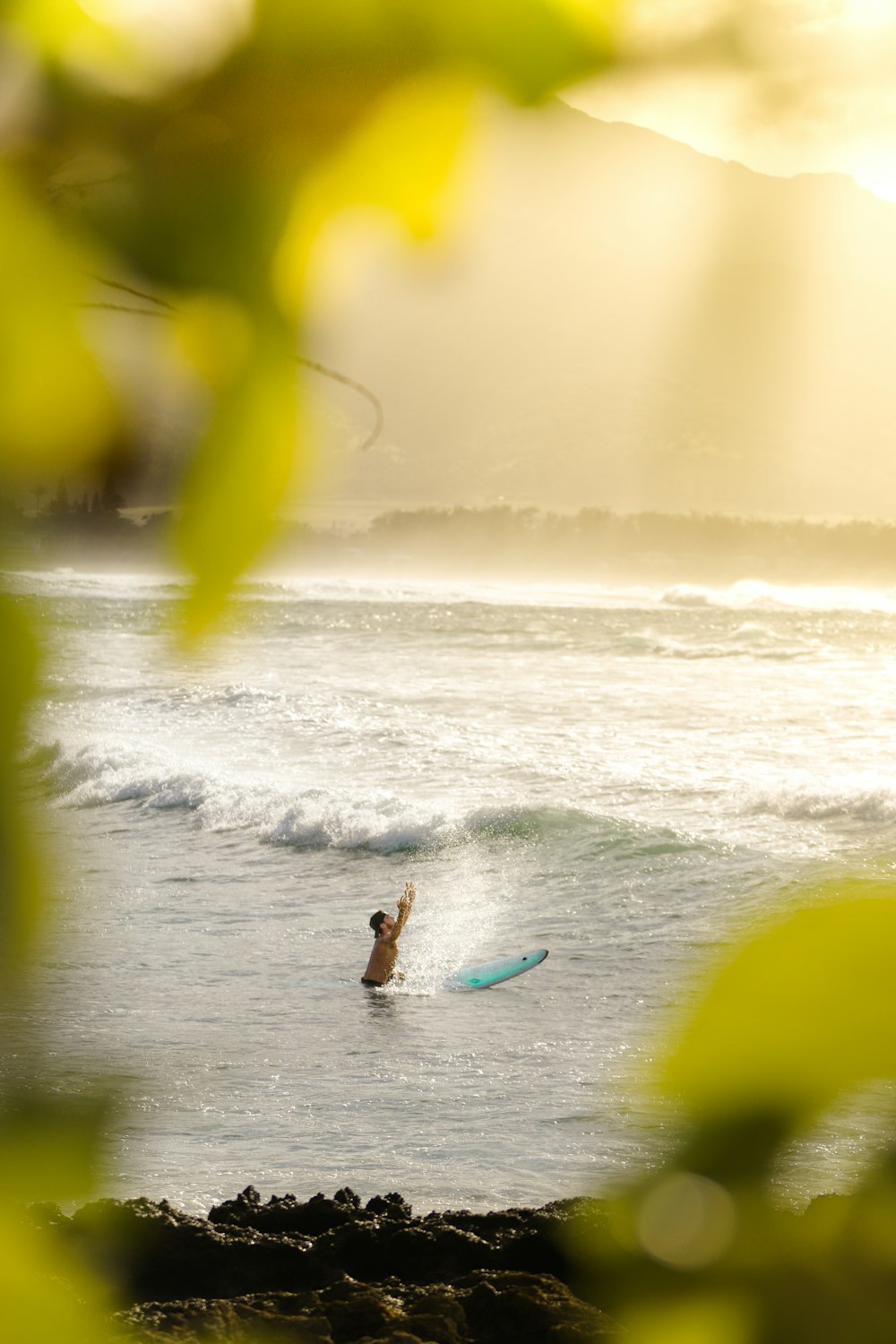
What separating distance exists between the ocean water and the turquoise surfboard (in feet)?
0.43

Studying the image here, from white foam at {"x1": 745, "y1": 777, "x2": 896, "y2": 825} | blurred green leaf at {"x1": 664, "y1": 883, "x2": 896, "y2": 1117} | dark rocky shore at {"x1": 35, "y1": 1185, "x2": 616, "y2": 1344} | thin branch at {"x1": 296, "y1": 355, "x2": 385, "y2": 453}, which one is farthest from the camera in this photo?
white foam at {"x1": 745, "y1": 777, "x2": 896, "y2": 825}

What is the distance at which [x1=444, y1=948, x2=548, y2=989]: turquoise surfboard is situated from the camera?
31.3ft

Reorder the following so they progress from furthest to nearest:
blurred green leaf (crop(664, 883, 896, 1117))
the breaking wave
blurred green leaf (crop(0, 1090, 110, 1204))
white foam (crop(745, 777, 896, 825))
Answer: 1. white foam (crop(745, 777, 896, 825))
2. the breaking wave
3. blurred green leaf (crop(0, 1090, 110, 1204))
4. blurred green leaf (crop(664, 883, 896, 1117))

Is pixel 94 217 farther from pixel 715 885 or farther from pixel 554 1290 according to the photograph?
pixel 715 885

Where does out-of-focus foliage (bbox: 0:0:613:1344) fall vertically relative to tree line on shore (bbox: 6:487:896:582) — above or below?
below

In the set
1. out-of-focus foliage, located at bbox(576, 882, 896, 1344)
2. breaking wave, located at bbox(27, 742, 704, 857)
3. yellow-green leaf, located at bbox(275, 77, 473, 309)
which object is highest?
yellow-green leaf, located at bbox(275, 77, 473, 309)

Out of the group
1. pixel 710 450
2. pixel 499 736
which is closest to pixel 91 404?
pixel 499 736

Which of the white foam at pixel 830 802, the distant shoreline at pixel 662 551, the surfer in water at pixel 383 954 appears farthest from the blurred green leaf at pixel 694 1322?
the distant shoreline at pixel 662 551

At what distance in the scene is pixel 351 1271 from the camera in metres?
4.44

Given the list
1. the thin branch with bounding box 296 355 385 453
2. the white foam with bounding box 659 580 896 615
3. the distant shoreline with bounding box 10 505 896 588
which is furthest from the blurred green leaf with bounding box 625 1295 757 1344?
the distant shoreline with bounding box 10 505 896 588

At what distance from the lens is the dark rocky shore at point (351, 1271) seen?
3520 mm

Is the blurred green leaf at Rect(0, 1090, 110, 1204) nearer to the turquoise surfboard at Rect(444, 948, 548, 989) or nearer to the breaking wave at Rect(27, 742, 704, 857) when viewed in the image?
the turquoise surfboard at Rect(444, 948, 548, 989)

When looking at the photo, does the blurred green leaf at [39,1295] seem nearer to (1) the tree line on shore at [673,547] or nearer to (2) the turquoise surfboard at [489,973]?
(2) the turquoise surfboard at [489,973]

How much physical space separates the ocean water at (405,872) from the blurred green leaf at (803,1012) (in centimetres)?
1
